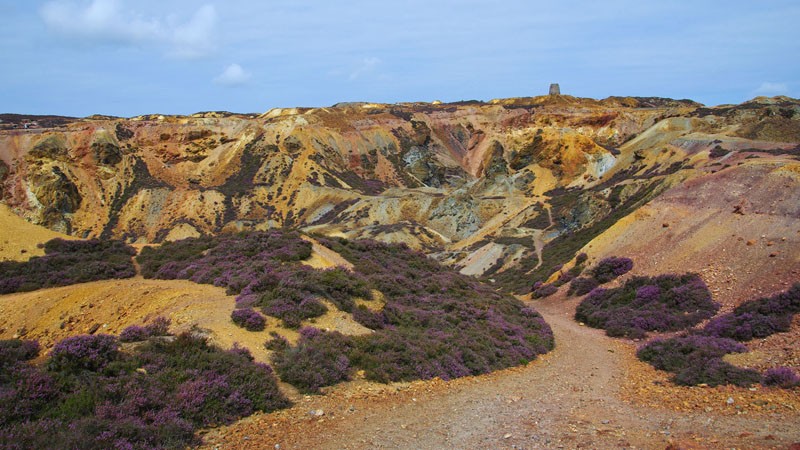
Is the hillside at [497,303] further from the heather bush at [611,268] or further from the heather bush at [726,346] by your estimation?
the heather bush at [611,268]

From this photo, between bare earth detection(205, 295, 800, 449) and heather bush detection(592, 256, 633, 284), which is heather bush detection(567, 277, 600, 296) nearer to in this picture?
heather bush detection(592, 256, 633, 284)

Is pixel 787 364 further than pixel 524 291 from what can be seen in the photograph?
No

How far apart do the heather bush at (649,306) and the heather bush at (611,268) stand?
166 centimetres

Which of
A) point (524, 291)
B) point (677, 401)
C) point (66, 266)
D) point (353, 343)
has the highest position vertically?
point (66, 266)

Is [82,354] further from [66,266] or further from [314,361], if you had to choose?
[66,266]

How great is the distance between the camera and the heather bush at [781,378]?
12258 mm

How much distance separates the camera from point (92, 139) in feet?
284

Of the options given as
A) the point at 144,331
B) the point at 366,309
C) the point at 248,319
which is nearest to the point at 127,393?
the point at 144,331

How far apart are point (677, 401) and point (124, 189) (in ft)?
300

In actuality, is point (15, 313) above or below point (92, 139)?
below

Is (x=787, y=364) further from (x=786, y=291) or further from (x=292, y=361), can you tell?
(x=292, y=361)

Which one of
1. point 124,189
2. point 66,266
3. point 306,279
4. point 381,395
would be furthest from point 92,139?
point 381,395

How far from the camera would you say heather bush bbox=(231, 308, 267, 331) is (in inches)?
522

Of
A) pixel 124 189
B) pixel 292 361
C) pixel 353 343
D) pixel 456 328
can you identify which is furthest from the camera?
pixel 124 189
